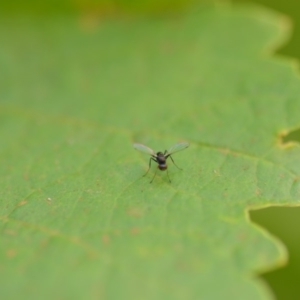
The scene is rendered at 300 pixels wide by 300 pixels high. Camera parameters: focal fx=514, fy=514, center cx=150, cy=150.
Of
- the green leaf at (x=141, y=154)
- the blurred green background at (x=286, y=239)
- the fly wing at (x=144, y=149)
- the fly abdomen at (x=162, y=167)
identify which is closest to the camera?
the green leaf at (x=141, y=154)

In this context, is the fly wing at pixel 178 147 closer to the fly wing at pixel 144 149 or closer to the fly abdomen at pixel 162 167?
the fly wing at pixel 144 149

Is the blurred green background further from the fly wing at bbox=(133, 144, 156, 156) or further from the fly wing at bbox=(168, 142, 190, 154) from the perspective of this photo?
the fly wing at bbox=(133, 144, 156, 156)

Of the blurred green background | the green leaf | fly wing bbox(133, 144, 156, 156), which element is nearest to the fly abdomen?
the green leaf

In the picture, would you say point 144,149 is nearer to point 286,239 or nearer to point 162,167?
point 162,167

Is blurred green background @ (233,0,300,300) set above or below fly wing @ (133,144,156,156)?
below

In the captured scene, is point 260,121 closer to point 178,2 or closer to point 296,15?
point 178,2

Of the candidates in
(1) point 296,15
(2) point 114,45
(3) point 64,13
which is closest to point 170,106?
(2) point 114,45

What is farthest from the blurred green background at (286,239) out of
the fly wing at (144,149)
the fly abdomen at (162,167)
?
the fly abdomen at (162,167)

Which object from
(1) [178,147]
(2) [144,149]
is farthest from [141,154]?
(1) [178,147]

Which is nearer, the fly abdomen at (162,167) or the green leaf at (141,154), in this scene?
the green leaf at (141,154)
